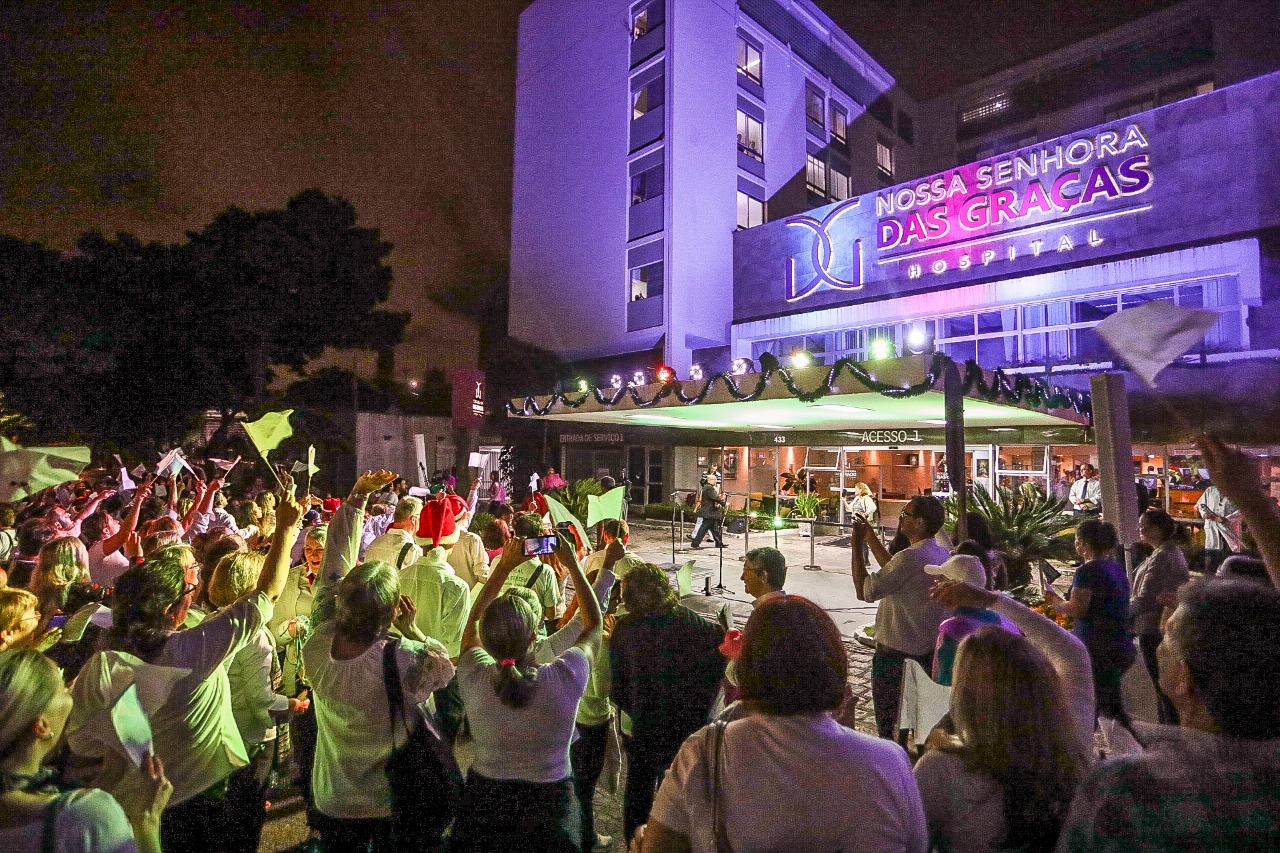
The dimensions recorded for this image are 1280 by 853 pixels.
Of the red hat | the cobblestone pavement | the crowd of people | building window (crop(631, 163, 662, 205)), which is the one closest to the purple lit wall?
building window (crop(631, 163, 662, 205))

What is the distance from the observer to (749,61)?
90.8 feet

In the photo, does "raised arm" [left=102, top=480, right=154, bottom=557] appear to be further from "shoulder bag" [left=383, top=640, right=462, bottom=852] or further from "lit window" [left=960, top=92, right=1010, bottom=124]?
"lit window" [left=960, top=92, right=1010, bottom=124]

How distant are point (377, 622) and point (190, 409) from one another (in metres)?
24.0

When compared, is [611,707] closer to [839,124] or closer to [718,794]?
[718,794]

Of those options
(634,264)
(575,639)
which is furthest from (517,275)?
(575,639)

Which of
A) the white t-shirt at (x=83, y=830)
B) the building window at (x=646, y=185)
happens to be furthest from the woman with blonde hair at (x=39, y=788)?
the building window at (x=646, y=185)

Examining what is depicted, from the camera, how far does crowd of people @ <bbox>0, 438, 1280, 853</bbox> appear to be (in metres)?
1.43

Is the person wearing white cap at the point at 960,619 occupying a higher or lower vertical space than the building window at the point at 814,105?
lower

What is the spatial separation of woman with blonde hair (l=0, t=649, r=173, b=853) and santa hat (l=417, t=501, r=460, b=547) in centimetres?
359

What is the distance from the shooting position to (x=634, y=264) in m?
26.2

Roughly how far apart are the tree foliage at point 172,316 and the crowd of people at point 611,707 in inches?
763

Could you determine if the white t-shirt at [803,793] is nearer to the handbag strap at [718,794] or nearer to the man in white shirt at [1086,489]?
the handbag strap at [718,794]

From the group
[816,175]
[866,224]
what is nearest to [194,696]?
[866,224]

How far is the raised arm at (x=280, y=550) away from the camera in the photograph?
2.77 m
